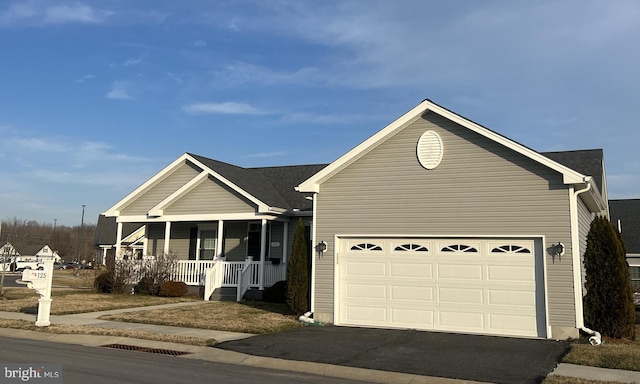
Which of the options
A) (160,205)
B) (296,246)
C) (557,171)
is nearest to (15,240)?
(160,205)

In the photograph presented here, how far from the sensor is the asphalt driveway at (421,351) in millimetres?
8828

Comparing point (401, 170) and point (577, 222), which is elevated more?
point (401, 170)

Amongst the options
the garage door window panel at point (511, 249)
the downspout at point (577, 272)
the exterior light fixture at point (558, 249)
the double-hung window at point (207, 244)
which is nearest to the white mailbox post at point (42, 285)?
the double-hung window at point (207, 244)

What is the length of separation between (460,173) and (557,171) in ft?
7.59

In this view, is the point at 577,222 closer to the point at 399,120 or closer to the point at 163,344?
the point at 399,120

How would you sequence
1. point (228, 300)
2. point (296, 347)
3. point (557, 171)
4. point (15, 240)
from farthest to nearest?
point (15, 240)
point (228, 300)
point (557, 171)
point (296, 347)

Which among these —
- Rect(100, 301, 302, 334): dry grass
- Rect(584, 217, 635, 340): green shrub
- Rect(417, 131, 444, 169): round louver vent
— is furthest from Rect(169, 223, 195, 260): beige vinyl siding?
Rect(584, 217, 635, 340): green shrub

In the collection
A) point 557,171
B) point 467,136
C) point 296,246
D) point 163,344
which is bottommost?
point 163,344

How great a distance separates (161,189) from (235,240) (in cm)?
420

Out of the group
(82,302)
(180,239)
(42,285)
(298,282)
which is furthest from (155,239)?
(298,282)

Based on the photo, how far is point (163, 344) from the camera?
35.6 feet

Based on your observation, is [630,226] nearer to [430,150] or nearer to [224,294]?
[430,150]

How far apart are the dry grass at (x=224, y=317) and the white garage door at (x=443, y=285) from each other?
1996mm

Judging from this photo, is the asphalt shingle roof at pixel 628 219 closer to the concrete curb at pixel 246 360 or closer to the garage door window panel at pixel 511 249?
the garage door window panel at pixel 511 249
